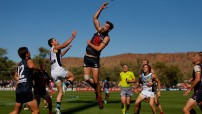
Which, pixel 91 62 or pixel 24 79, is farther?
pixel 91 62

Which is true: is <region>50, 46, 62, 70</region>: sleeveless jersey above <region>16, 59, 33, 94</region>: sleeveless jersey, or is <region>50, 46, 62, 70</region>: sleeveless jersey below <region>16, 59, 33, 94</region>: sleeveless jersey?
above

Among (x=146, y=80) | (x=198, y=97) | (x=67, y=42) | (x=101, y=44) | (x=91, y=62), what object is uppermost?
(x=67, y=42)

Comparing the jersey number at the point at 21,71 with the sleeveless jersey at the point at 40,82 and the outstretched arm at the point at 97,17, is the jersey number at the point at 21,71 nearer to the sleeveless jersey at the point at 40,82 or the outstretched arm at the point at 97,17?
the outstretched arm at the point at 97,17

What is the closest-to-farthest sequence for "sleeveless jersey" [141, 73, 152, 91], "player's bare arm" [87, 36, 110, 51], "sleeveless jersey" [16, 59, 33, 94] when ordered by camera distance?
1. "sleeveless jersey" [16, 59, 33, 94]
2. "player's bare arm" [87, 36, 110, 51]
3. "sleeveless jersey" [141, 73, 152, 91]

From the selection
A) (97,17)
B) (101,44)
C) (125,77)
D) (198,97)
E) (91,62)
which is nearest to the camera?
(101,44)

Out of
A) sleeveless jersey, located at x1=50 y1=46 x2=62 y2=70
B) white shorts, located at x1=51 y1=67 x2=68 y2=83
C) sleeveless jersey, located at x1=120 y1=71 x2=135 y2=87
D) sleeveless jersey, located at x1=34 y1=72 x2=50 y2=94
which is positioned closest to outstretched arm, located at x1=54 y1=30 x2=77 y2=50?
sleeveless jersey, located at x1=50 y1=46 x2=62 y2=70

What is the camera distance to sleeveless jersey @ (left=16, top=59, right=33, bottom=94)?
35.5 ft

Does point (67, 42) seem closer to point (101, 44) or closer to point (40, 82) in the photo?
point (101, 44)

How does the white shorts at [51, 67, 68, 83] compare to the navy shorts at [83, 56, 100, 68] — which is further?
the white shorts at [51, 67, 68, 83]

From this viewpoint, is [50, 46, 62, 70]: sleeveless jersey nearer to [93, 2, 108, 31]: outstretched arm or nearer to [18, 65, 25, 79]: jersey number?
[93, 2, 108, 31]: outstretched arm

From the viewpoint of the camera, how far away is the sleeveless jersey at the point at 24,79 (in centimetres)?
1082

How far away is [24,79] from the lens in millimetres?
10914

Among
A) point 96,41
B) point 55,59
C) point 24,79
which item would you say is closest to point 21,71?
point 24,79

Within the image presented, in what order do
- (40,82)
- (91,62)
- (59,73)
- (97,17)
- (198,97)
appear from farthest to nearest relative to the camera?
(40,82), (59,73), (97,17), (91,62), (198,97)
